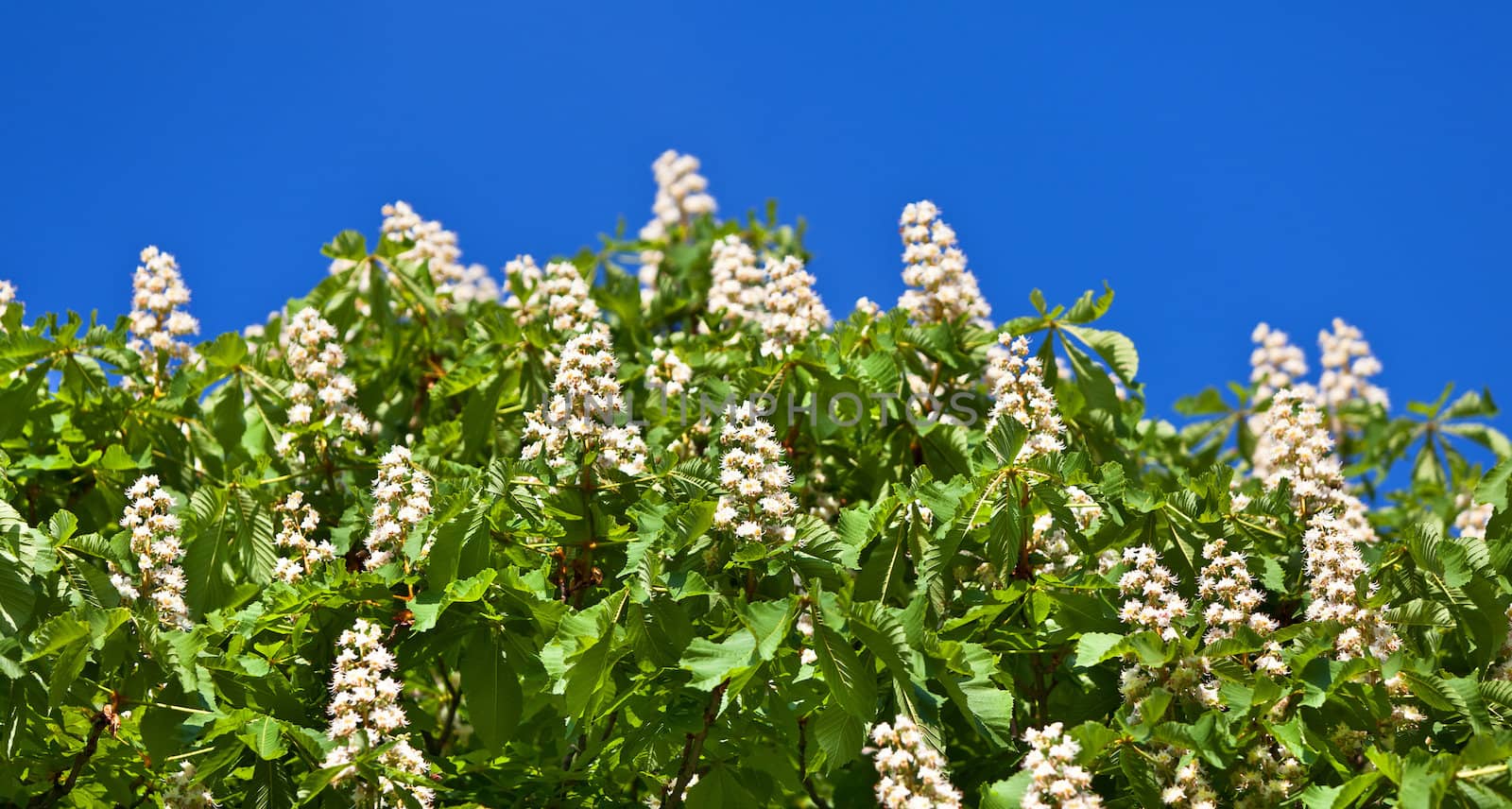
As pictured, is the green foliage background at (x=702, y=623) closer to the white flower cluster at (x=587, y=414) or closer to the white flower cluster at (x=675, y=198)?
the white flower cluster at (x=587, y=414)

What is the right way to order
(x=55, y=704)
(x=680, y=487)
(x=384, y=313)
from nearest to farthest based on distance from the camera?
1. (x=55, y=704)
2. (x=680, y=487)
3. (x=384, y=313)

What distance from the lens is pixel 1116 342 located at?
6.25m

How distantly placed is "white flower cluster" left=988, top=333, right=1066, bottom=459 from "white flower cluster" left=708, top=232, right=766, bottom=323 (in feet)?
7.24

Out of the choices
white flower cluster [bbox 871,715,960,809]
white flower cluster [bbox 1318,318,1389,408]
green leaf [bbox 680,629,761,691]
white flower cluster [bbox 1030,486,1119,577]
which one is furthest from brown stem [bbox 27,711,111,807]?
white flower cluster [bbox 1318,318,1389,408]

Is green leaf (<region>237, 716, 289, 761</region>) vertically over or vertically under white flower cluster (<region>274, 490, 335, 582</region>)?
under

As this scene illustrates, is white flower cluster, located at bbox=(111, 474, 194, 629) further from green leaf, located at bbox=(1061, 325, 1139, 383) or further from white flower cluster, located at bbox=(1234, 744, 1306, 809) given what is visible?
green leaf, located at bbox=(1061, 325, 1139, 383)

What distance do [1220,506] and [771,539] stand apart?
156 centimetres

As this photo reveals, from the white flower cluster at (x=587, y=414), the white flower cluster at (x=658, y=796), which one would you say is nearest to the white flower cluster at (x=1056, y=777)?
the white flower cluster at (x=658, y=796)

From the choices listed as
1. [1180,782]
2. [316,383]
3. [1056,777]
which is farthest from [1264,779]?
[316,383]

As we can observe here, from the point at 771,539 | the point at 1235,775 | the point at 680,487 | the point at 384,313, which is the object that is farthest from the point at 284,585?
the point at 1235,775

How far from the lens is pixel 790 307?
652cm

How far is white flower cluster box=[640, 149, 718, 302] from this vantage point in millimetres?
10047

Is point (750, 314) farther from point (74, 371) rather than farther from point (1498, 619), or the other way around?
point (1498, 619)

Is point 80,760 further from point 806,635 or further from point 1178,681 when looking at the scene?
point 1178,681
